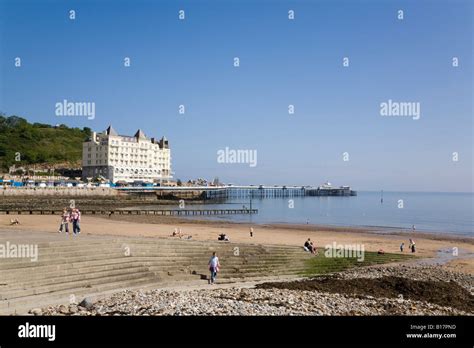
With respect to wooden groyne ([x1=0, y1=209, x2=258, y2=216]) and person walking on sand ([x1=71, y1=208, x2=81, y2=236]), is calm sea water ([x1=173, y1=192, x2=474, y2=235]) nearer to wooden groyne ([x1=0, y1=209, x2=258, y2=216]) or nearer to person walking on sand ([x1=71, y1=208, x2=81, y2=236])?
wooden groyne ([x1=0, y1=209, x2=258, y2=216])

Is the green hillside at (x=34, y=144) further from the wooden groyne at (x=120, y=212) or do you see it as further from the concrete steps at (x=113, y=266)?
the concrete steps at (x=113, y=266)

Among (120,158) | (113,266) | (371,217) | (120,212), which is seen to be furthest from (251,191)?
(113,266)

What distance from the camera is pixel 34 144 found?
139m

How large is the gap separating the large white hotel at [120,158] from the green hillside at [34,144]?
49.8ft

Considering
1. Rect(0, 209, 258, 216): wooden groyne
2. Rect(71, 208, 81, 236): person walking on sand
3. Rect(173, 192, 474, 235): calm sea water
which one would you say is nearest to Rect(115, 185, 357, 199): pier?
Rect(173, 192, 474, 235): calm sea water

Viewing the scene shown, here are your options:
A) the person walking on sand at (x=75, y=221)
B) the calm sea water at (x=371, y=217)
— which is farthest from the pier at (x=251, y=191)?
the person walking on sand at (x=75, y=221)

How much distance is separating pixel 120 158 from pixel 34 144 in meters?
33.0

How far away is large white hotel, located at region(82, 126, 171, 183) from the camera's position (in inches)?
Answer: 4776

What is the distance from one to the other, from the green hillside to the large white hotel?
15.2m

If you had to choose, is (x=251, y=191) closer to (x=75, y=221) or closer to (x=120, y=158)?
(x=120, y=158)
